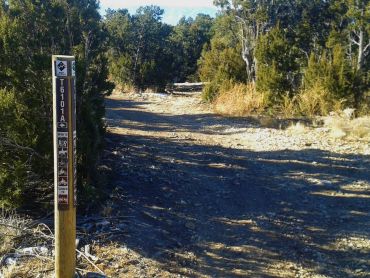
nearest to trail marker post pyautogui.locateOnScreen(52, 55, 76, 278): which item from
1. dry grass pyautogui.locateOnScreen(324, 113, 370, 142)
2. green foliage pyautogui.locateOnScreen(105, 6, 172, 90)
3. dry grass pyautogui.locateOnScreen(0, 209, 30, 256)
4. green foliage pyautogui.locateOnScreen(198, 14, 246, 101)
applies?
dry grass pyautogui.locateOnScreen(0, 209, 30, 256)

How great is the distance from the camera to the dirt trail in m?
4.10

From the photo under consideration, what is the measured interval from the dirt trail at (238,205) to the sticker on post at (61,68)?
1743mm

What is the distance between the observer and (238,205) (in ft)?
17.7

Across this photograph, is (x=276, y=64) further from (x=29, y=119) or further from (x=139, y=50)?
(x=139, y=50)

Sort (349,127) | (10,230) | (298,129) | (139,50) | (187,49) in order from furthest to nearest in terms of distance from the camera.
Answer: (187,49)
(139,50)
(298,129)
(349,127)
(10,230)

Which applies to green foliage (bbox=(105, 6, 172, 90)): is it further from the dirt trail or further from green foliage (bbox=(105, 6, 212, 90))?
the dirt trail

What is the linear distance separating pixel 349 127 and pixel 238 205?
444cm

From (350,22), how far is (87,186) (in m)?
11.6

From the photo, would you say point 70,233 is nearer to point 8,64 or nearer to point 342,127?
point 8,64

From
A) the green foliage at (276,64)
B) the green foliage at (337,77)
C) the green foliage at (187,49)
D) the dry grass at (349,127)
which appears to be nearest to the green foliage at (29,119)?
the dry grass at (349,127)

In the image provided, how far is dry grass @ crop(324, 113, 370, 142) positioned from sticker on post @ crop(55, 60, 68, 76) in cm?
663

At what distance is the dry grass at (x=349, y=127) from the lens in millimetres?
8453

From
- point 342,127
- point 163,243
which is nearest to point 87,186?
point 163,243

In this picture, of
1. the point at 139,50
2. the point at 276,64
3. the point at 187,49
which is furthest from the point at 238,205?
the point at 187,49
